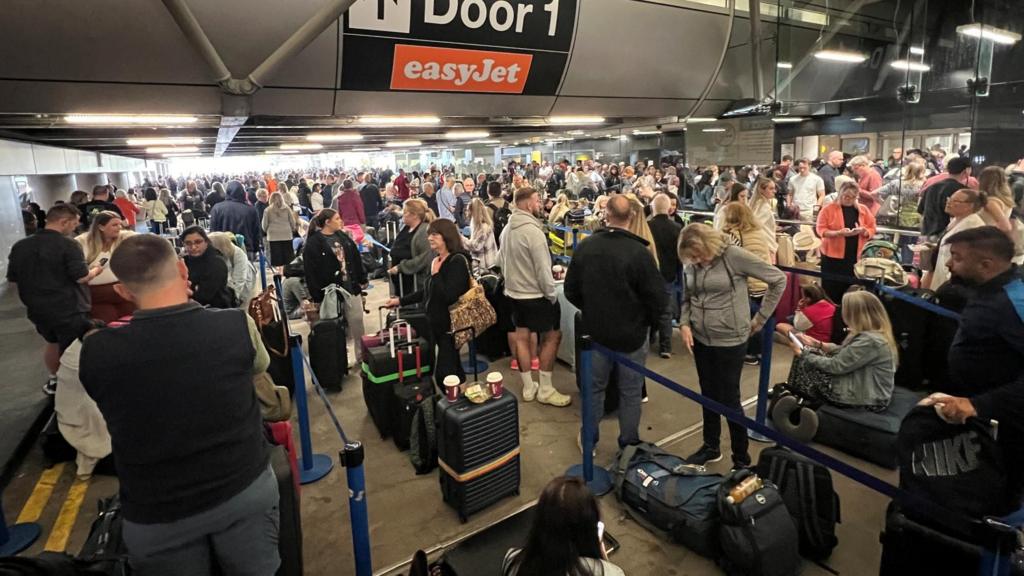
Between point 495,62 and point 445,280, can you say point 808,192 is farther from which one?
point 445,280

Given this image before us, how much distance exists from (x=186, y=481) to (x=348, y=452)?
25.5 inches

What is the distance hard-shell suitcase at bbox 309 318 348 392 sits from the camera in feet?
17.2

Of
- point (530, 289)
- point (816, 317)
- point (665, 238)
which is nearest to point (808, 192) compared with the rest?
point (816, 317)

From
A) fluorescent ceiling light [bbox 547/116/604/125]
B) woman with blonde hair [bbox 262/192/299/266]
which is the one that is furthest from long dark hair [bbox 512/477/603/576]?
woman with blonde hair [bbox 262/192/299/266]

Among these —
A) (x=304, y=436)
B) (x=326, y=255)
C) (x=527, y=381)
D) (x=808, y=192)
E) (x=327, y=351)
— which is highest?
(x=808, y=192)

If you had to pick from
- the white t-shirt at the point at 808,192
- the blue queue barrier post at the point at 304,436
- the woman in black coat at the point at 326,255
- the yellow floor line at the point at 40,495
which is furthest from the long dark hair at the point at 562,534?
the white t-shirt at the point at 808,192

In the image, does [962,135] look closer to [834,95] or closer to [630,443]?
[834,95]

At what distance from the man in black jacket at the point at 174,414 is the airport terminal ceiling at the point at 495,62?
327 cm

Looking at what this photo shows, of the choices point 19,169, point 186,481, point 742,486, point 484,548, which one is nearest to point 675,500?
point 742,486

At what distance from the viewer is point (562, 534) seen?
66.4 inches

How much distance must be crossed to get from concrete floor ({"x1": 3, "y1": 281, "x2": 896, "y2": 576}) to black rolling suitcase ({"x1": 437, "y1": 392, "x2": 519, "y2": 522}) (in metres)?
0.13

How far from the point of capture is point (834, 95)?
8156 mm

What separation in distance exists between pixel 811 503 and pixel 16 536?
15.4ft

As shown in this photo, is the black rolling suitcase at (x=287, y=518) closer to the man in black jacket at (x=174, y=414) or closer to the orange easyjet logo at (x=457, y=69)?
the man in black jacket at (x=174, y=414)
